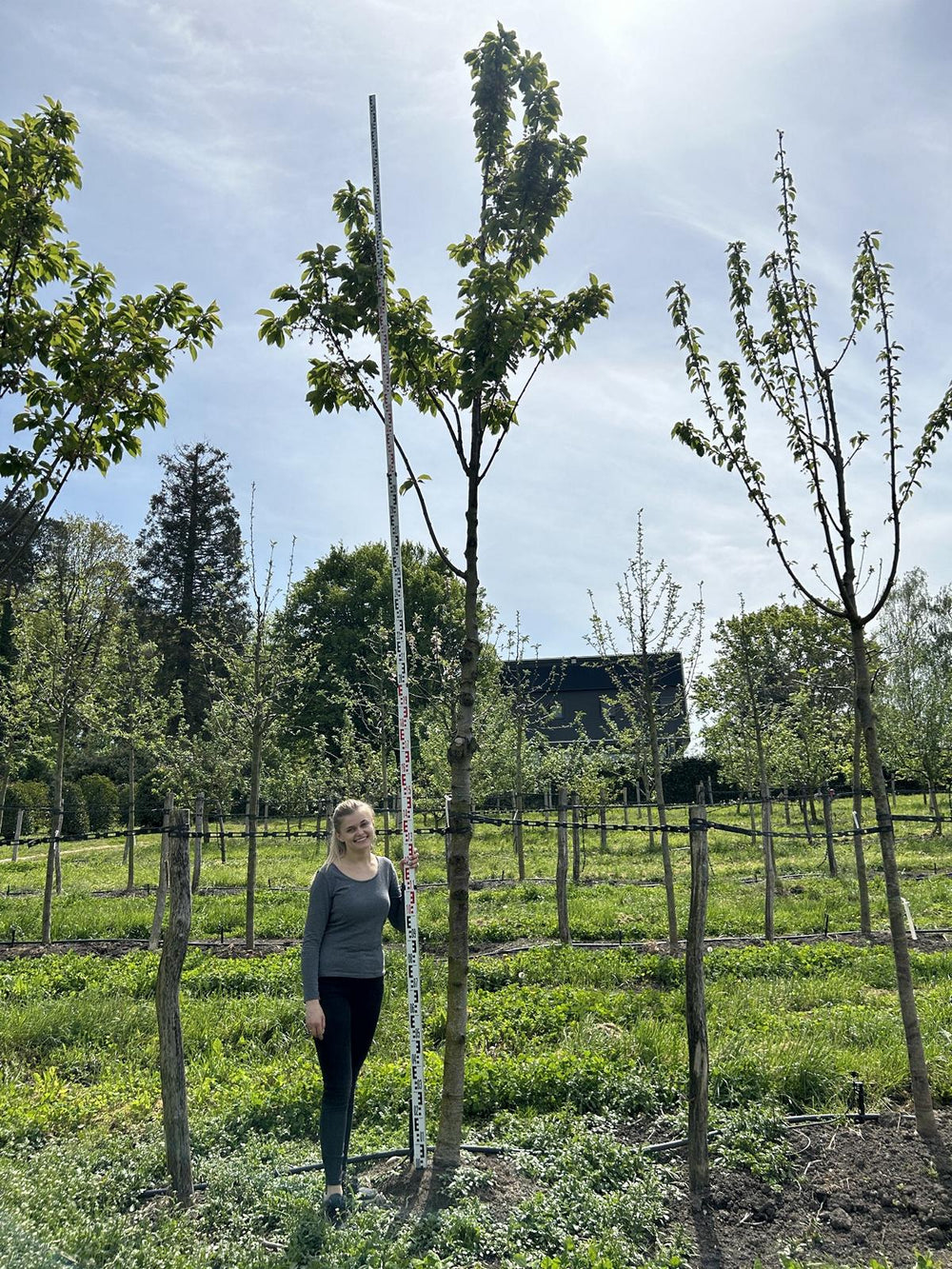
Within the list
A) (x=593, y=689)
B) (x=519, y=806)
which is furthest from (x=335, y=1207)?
(x=593, y=689)

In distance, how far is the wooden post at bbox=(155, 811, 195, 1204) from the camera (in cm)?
405

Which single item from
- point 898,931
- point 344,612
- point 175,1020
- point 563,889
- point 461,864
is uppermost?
point 344,612

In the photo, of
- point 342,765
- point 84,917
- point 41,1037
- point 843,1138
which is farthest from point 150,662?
point 843,1138

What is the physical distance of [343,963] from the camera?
4164 mm

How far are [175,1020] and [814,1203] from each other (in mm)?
3117

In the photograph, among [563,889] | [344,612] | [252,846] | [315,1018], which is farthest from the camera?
[344,612]

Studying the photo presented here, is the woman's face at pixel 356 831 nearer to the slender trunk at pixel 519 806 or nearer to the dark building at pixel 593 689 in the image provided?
the dark building at pixel 593 689

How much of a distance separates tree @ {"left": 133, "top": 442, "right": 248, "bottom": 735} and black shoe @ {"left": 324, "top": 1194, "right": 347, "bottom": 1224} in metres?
35.8

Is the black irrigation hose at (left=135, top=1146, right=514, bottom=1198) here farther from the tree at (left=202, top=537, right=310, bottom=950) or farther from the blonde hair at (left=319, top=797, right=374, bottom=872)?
the tree at (left=202, top=537, right=310, bottom=950)

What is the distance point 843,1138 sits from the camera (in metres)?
4.64

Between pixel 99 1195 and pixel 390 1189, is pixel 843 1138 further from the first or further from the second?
pixel 99 1195

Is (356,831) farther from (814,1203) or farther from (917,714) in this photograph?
(917,714)

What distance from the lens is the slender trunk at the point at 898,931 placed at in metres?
4.59

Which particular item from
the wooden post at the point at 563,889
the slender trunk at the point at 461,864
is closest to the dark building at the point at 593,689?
the wooden post at the point at 563,889
